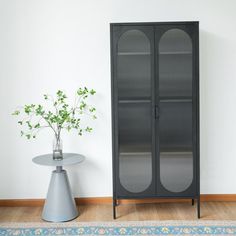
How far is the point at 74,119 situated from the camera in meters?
3.44

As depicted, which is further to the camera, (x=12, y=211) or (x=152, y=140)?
(x=12, y=211)

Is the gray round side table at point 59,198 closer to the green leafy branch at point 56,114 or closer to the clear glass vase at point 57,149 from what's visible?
the clear glass vase at point 57,149

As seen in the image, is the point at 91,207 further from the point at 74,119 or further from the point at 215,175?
the point at 215,175

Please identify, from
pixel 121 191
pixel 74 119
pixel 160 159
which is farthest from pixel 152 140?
pixel 74 119

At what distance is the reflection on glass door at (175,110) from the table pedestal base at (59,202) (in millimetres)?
821

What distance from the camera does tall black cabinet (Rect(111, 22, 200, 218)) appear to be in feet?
10.3

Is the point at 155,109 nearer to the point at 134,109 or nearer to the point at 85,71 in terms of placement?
the point at 134,109

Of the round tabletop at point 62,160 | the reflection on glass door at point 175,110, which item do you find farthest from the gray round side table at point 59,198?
the reflection on glass door at point 175,110

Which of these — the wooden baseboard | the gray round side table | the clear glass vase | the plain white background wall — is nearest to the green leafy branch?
the plain white background wall

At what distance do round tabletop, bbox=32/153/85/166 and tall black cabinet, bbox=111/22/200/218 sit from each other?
341mm

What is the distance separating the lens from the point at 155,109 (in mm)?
3172

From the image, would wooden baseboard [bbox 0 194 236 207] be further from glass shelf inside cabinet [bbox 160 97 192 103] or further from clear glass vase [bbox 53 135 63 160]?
glass shelf inside cabinet [bbox 160 97 192 103]

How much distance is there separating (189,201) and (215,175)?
13.9 inches

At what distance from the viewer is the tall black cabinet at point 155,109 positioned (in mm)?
3141
